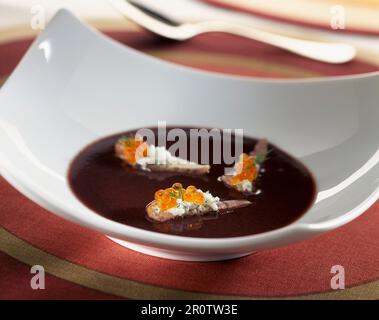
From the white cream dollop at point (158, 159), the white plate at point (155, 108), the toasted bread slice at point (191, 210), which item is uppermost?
the white plate at point (155, 108)

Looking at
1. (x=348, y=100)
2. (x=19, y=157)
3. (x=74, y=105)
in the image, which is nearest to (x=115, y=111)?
(x=74, y=105)

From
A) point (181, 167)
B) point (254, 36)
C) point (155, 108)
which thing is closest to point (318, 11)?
point (254, 36)

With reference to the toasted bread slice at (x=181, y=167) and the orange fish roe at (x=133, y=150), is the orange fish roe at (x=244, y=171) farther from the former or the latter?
the orange fish roe at (x=133, y=150)

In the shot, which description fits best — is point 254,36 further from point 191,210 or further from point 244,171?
point 191,210

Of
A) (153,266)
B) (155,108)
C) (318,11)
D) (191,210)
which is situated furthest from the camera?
(318,11)

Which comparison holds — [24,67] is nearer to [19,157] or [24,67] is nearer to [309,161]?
[19,157]


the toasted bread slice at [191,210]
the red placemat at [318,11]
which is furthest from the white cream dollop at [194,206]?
the red placemat at [318,11]
